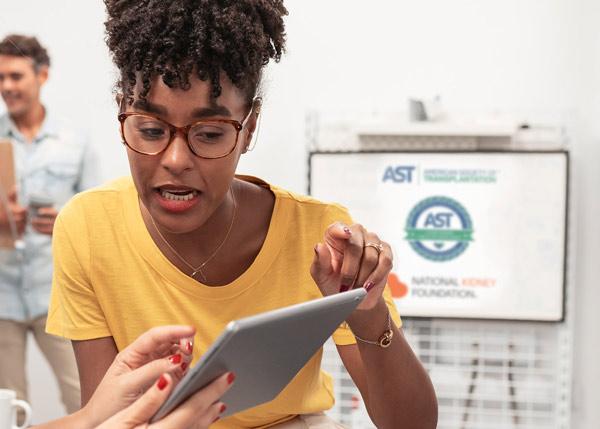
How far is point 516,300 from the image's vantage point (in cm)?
224

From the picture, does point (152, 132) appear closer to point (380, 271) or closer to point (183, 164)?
point (183, 164)

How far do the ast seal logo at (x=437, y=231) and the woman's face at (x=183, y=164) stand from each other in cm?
135

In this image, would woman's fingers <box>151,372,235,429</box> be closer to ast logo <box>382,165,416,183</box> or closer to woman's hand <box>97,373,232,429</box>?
woman's hand <box>97,373,232,429</box>

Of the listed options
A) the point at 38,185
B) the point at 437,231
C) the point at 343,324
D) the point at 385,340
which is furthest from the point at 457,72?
the point at 385,340

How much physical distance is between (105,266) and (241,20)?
39 centimetres

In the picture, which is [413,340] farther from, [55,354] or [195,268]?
[195,268]

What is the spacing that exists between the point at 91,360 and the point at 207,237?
0.77ft

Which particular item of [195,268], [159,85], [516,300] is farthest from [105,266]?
[516,300]

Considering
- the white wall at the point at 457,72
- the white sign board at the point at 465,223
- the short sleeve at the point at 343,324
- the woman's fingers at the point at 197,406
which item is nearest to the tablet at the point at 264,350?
the woman's fingers at the point at 197,406

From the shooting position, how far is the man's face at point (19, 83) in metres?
2.43

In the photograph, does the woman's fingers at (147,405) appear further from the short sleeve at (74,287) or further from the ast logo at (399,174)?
the ast logo at (399,174)

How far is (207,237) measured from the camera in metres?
1.10

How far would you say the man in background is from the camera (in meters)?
2.40

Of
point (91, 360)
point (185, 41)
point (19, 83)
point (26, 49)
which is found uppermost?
point (26, 49)
